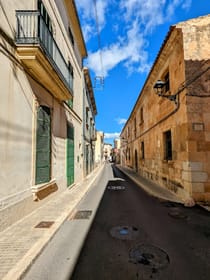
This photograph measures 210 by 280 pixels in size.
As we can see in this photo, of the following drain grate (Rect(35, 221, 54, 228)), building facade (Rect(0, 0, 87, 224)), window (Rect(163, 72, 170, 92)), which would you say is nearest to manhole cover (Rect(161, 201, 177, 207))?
drain grate (Rect(35, 221, 54, 228))

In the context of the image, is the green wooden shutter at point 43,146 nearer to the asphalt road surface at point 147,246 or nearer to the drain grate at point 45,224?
the drain grate at point 45,224

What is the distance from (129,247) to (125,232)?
2.33 feet

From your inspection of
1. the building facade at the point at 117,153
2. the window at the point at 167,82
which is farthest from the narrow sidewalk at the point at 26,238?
the building facade at the point at 117,153

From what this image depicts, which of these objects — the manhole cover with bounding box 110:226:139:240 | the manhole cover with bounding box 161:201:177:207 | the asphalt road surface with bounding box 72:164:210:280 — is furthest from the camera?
the manhole cover with bounding box 161:201:177:207

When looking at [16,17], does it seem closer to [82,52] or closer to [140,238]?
[140,238]

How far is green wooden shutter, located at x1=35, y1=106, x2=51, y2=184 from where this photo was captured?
596cm

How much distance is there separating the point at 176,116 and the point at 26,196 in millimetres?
6159

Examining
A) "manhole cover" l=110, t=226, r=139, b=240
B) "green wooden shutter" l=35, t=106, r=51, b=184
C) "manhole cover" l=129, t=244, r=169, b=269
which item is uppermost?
"green wooden shutter" l=35, t=106, r=51, b=184

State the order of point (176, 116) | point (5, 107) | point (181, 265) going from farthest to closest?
1. point (176, 116)
2. point (5, 107)
3. point (181, 265)

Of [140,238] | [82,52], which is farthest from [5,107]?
[82,52]

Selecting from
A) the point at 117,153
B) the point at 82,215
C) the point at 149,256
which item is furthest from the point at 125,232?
the point at 117,153

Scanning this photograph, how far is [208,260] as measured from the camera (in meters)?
3.01

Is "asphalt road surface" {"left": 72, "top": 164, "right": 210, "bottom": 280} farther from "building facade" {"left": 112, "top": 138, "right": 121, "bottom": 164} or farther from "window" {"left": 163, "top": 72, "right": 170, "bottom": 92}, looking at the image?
"building facade" {"left": 112, "top": 138, "right": 121, "bottom": 164}

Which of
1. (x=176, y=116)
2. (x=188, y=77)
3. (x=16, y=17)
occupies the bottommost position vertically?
(x=176, y=116)
